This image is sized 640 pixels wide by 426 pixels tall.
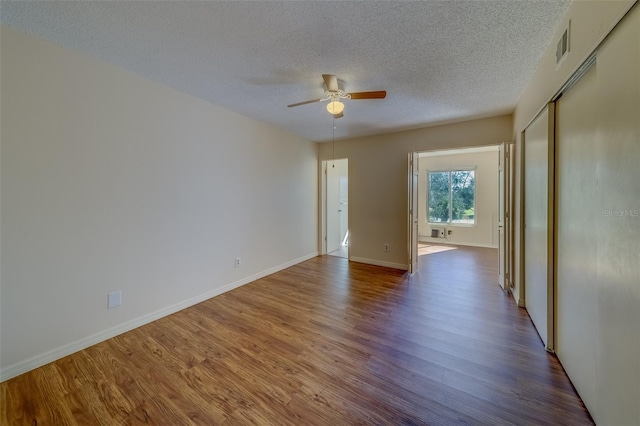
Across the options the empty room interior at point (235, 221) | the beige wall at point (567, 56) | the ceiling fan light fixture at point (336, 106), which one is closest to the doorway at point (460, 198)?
the beige wall at point (567, 56)

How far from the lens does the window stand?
642cm

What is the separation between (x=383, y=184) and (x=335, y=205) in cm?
154

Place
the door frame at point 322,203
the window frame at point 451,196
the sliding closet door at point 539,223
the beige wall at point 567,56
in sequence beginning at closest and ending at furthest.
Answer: the beige wall at point 567,56
the sliding closet door at point 539,223
the door frame at point 322,203
the window frame at point 451,196

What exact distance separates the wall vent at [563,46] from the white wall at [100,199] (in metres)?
3.30

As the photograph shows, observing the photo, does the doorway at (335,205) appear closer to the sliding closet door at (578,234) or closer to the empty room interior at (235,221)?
the empty room interior at (235,221)

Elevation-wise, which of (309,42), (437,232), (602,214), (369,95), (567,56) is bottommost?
(437,232)

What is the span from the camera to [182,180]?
2.76m

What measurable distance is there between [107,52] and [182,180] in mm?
1247

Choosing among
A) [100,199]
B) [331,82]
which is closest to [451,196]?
[331,82]

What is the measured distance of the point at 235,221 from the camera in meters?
3.43

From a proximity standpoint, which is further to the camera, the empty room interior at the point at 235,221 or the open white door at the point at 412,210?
the open white door at the point at 412,210

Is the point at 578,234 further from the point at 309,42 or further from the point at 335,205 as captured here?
the point at 335,205

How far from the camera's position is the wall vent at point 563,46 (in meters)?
1.53

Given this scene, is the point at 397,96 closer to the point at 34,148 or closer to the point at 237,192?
the point at 237,192
